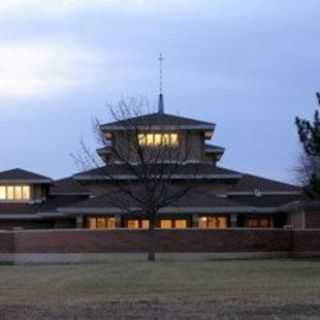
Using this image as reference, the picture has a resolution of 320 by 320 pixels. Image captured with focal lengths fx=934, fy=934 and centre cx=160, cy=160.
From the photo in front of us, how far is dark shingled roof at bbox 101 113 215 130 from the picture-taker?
207 ft

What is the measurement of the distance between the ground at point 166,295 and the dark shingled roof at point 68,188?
1372 inches

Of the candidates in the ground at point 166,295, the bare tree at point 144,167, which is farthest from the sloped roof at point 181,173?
the ground at point 166,295

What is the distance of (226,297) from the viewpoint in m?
23.0

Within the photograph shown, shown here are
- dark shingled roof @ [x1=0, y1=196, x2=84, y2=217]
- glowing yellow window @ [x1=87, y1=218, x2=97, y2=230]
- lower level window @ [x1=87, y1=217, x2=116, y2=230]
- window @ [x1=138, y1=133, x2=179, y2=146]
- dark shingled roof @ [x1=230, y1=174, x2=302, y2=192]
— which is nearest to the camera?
window @ [x1=138, y1=133, x2=179, y2=146]

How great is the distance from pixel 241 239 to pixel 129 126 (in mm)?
11129

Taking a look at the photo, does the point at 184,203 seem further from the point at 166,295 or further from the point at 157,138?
the point at 166,295

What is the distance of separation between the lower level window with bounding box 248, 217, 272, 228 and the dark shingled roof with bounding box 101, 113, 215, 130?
7.39m

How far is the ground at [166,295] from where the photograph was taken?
18531 millimetres

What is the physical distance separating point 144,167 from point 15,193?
64.2 feet

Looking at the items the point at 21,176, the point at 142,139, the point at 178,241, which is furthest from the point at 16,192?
the point at 178,241

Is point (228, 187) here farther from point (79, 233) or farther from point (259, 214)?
point (79, 233)

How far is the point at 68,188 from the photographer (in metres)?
76.4

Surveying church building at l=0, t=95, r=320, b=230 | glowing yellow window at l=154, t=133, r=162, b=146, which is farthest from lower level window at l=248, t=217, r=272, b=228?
glowing yellow window at l=154, t=133, r=162, b=146

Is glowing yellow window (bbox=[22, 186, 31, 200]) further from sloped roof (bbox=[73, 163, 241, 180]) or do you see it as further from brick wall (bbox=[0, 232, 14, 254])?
brick wall (bbox=[0, 232, 14, 254])
